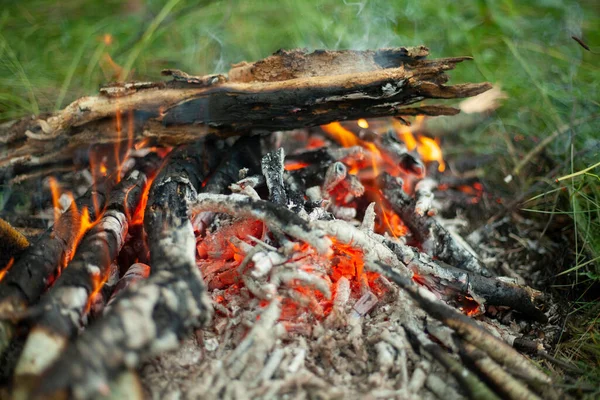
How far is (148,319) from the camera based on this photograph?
1.22 m

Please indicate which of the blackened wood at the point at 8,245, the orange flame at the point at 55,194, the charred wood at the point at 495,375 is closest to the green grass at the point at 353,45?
the orange flame at the point at 55,194

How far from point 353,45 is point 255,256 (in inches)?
86.5

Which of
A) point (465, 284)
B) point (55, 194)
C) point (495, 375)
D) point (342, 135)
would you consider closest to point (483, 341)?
point (495, 375)

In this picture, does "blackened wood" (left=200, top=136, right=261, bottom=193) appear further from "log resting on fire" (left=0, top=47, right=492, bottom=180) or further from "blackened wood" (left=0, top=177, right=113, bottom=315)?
"blackened wood" (left=0, top=177, right=113, bottom=315)

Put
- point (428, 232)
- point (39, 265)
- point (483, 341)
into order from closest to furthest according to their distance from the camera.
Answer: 1. point (483, 341)
2. point (39, 265)
3. point (428, 232)

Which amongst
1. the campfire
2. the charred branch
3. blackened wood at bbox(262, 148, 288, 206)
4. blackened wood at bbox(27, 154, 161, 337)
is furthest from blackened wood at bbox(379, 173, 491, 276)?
blackened wood at bbox(27, 154, 161, 337)

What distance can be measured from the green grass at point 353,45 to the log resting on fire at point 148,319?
75.0 inches

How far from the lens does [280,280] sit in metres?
1.56

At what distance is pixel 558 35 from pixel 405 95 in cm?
260

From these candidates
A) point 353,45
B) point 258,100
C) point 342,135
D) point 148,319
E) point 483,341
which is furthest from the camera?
point 353,45

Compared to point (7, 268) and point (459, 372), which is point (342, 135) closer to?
point (459, 372)

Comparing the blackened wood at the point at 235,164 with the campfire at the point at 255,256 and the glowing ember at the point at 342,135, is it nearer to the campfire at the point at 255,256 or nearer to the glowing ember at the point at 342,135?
the campfire at the point at 255,256

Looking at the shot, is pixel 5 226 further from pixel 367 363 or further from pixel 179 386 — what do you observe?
pixel 367 363

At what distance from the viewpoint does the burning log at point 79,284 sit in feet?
4.08
